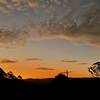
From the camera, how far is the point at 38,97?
1056 inches

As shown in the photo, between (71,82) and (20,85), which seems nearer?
(71,82)

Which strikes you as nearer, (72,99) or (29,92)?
(72,99)

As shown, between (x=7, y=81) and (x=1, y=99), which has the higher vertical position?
(x=7, y=81)

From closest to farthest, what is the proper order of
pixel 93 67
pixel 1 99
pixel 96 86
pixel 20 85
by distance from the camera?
pixel 1 99 < pixel 96 86 < pixel 20 85 < pixel 93 67

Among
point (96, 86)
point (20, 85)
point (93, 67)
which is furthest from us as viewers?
point (93, 67)

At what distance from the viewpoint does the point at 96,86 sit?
27.5m

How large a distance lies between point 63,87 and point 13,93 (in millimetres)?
5308

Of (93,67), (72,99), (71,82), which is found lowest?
(72,99)

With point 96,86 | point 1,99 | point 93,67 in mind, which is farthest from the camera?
point 93,67

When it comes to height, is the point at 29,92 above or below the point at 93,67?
below

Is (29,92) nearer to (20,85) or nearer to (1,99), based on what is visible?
(20,85)

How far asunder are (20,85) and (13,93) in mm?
3160

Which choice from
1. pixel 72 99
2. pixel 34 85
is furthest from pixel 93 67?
pixel 72 99

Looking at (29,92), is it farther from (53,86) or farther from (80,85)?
(80,85)
